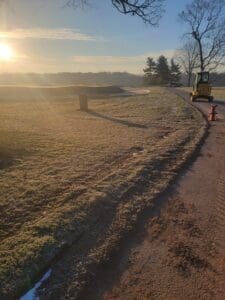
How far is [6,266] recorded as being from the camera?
10.5 ft

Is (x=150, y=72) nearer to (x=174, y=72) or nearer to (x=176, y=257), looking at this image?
(x=174, y=72)

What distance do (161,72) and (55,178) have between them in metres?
79.9

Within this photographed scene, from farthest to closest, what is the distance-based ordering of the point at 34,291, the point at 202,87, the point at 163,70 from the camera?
the point at 163,70
the point at 202,87
the point at 34,291

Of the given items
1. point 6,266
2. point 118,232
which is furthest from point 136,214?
point 6,266

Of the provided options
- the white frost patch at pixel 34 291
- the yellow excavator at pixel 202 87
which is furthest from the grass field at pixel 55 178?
the yellow excavator at pixel 202 87

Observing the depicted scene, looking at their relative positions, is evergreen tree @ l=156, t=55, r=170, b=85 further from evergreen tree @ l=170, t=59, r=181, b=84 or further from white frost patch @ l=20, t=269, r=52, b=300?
white frost patch @ l=20, t=269, r=52, b=300

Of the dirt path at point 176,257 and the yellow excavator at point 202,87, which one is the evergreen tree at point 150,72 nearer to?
the yellow excavator at point 202,87

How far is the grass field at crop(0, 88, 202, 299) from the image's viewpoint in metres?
3.50

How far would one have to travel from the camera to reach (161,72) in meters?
81.9

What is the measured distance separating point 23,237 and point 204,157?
5.16m

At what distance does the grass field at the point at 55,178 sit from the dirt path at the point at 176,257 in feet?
2.46

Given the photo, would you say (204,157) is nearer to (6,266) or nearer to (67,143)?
(67,143)

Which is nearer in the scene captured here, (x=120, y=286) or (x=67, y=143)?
(x=120, y=286)

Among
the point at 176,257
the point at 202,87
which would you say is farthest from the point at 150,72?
the point at 176,257
